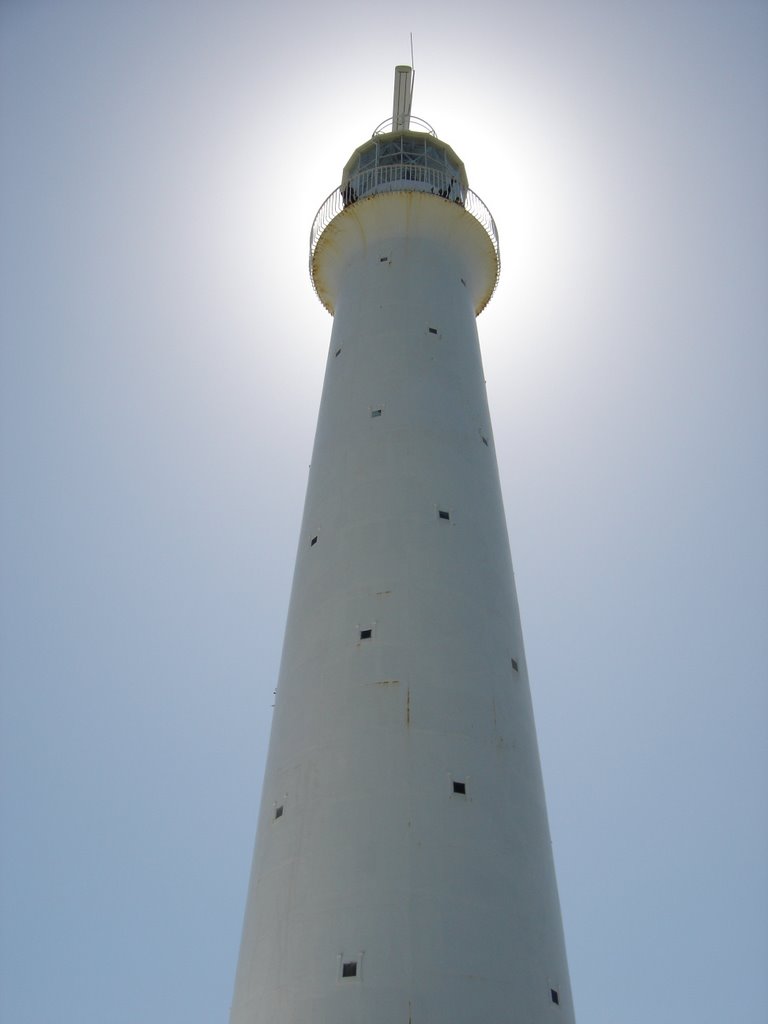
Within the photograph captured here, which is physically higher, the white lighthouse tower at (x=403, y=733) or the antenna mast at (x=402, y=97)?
the antenna mast at (x=402, y=97)

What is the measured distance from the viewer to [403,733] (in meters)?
13.8

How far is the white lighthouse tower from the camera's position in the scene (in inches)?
Answer: 473

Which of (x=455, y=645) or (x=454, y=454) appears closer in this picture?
(x=455, y=645)

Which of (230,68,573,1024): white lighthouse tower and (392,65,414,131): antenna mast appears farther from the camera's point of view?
(392,65,414,131): antenna mast

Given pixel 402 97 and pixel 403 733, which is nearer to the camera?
pixel 403 733

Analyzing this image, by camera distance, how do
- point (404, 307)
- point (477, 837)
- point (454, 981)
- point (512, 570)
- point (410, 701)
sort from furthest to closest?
point (404, 307) < point (512, 570) < point (410, 701) < point (477, 837) < point (454, 981)

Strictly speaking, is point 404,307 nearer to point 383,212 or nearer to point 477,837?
point 383,212

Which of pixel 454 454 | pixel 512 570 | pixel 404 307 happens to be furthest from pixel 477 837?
pixel 404 307

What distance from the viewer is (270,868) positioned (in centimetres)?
1363

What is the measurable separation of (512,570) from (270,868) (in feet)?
23.3

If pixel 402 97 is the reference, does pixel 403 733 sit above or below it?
below

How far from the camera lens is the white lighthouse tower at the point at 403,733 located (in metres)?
12.0

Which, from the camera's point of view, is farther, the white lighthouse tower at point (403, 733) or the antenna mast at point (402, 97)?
the antenna mast at point (402, 97)

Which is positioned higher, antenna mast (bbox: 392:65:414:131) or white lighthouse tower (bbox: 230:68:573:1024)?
antenna mast (bbox: 392:65:414:131)
